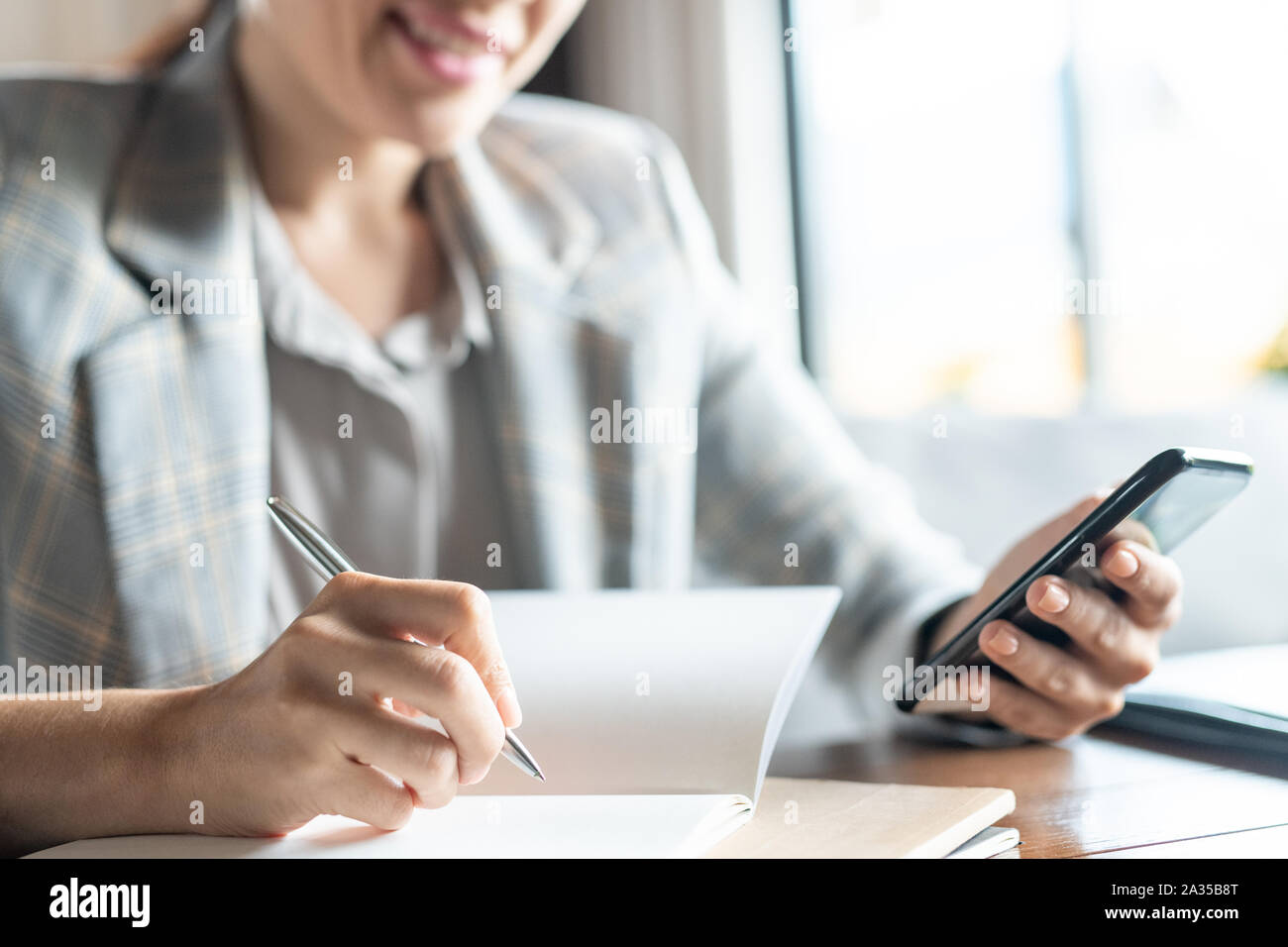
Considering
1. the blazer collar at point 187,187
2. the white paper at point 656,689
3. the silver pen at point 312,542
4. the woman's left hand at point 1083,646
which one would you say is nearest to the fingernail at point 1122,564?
the woman's left hand at point 1083,646

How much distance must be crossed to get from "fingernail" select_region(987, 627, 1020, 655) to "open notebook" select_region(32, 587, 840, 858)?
0.07 m

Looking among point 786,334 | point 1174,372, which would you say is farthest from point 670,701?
point 1174,372

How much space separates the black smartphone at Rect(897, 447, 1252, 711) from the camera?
0.43m

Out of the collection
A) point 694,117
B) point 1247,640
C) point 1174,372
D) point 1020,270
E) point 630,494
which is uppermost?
point 694,117

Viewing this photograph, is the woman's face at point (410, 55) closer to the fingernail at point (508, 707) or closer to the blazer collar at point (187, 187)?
the blazer collar at point (187, 187)

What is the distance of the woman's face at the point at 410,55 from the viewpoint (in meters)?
0.70

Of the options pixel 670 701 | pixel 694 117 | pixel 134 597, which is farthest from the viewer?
pixel 694 117

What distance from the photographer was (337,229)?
85 cm

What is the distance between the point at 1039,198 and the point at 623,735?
251 centimetres

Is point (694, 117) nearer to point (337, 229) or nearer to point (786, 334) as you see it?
point (786, 334)

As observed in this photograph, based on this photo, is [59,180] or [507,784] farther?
[59,180]

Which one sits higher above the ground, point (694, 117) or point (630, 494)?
point (694, 117)

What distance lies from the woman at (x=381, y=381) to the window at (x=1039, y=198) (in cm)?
163

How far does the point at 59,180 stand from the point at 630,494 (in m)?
0.41
